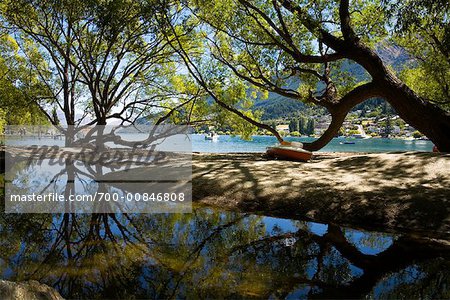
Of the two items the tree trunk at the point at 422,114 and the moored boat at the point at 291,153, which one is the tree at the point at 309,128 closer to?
the moored boat at the point at 291,153

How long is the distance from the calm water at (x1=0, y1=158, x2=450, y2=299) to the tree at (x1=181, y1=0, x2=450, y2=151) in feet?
34.9

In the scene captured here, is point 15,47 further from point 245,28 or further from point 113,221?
point 113,221

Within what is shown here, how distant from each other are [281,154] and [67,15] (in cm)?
1823

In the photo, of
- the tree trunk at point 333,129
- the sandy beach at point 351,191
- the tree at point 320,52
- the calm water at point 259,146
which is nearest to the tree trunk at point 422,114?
the tree at point 320,52

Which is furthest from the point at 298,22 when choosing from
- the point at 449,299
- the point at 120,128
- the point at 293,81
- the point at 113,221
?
the point at 120,128

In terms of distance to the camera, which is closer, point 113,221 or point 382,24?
point 113,221

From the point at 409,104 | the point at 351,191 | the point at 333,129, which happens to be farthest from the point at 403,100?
the point at 351,191

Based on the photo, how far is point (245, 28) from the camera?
22453 mm

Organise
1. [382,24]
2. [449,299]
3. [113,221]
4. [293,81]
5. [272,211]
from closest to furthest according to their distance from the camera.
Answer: [449,299] < [113,221] < [272,211] < [382,24] < [293,81]

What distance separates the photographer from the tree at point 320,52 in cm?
1691

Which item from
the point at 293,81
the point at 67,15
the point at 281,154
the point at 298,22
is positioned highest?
the point at 67,15

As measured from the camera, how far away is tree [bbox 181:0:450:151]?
1691 cm

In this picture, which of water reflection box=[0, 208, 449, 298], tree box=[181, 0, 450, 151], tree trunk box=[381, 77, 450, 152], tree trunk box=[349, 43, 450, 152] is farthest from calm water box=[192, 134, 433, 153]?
water reflection box=[0, 208, 449, 298]

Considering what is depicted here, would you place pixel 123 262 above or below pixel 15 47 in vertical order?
below
